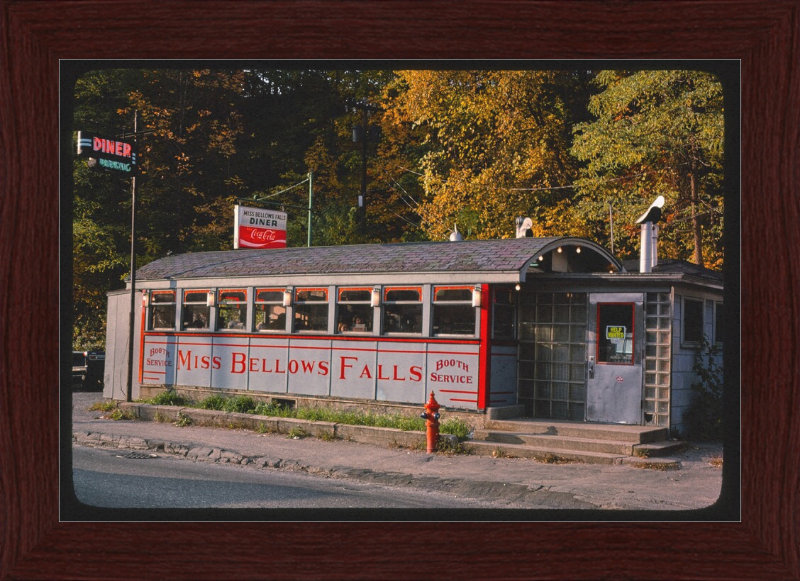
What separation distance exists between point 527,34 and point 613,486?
8341 mm

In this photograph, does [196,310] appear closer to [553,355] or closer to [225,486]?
[553,355]

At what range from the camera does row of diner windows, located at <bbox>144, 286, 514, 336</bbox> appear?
46.4 ft

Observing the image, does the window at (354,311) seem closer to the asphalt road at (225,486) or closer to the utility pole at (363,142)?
the utility pole at (363,142)

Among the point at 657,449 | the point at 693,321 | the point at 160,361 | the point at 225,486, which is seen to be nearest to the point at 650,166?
the point at 693,321

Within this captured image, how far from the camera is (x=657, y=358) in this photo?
42.6ft

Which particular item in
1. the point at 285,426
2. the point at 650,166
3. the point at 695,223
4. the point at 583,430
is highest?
the point at 650,166

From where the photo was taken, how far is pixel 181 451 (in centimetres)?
1276

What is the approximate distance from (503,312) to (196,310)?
711 cm

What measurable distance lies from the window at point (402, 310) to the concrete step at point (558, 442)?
2.42m

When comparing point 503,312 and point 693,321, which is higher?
point 503,312

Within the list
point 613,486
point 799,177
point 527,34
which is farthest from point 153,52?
point 613,486

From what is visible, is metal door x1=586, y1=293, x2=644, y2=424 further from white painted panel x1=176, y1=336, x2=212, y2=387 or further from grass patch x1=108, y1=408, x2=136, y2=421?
grass patch x1=108, y1=408, x2=136, y2=421

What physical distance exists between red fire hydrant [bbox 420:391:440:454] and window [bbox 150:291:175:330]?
7886 millimetres

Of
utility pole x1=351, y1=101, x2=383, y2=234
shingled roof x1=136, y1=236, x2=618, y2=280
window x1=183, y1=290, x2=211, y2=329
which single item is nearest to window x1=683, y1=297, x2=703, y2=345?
shingled roof x1=136, y1=236, x2=618, y2=280
